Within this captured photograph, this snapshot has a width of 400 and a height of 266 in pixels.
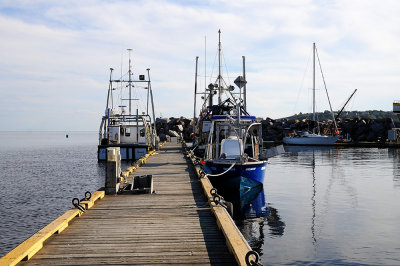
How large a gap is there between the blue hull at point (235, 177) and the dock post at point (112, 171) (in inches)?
297

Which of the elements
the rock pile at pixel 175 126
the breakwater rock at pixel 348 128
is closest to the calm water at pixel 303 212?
the breakwater rock at pixel 348 128

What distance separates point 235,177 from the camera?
23.1 m

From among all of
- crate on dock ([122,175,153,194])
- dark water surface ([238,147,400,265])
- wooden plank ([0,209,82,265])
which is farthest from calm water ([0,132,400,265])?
wooden plank ([0,209,82,265])

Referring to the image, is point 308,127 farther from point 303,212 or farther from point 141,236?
point 141,236

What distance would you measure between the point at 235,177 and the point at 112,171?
28.0 feet

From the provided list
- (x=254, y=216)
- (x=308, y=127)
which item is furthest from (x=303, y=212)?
(x=308, y=127)

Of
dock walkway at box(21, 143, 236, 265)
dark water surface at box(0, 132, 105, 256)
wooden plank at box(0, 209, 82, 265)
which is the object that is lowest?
dark water surface at box(0, 132, 105, 256)

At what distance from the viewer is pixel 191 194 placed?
17000 mm

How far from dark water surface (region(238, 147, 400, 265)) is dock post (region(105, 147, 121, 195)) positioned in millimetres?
5426

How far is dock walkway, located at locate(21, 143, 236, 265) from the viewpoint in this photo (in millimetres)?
8672

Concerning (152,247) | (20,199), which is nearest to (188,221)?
(152,247)

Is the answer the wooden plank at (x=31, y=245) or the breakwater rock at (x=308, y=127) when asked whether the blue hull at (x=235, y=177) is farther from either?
the breakwater rock at (x=308, y=127)

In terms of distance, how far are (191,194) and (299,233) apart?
4.45 m

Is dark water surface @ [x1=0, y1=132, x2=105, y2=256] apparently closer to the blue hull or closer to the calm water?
the calm water
